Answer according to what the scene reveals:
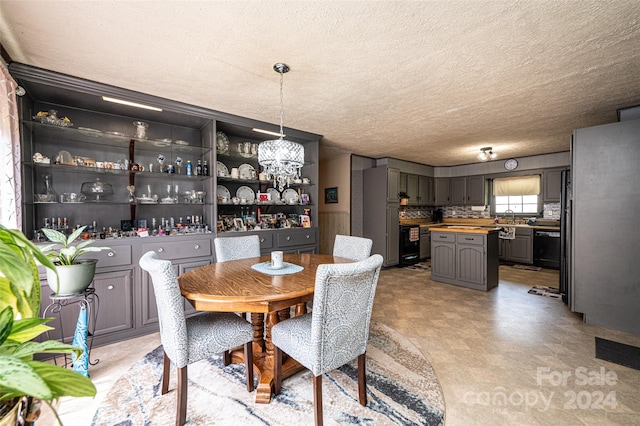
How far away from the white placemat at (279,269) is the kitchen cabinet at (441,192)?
19.3 feet

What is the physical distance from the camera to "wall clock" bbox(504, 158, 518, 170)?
19.9 feet

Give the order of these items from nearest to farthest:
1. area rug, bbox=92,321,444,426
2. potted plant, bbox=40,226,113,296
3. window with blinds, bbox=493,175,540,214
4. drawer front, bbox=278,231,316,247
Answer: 1. area rug, bbox=92,321,444,426
2. potted plant, bbox=40,226,113,296
3. drawer front, bbox=278,231,316,247
4. window with blinds, bbox=493,175,540,214

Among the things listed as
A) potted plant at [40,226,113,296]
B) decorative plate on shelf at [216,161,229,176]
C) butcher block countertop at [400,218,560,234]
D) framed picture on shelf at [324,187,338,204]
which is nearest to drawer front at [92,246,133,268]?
potted plant at [40,226,113,296]

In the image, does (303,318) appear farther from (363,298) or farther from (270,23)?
(270,23)

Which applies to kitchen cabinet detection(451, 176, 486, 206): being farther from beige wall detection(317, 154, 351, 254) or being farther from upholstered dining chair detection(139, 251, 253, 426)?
upholstered dining chair detection(139, 251, 253, 426)

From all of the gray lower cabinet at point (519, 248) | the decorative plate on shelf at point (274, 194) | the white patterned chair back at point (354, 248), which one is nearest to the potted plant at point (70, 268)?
the white patterned chair back at point (354, 248)

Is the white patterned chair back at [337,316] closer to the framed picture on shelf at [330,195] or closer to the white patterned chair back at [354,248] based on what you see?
the white patterned chair back at [354,248]

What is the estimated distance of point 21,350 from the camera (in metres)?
0.54

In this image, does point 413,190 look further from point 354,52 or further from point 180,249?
point 180,249

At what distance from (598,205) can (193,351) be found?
12.9ft

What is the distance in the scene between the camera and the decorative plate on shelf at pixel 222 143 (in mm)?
3389

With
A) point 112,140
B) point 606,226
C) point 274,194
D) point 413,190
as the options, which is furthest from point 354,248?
point 413,190

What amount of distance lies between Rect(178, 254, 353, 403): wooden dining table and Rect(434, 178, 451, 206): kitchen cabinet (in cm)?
554

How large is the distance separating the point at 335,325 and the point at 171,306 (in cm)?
90
